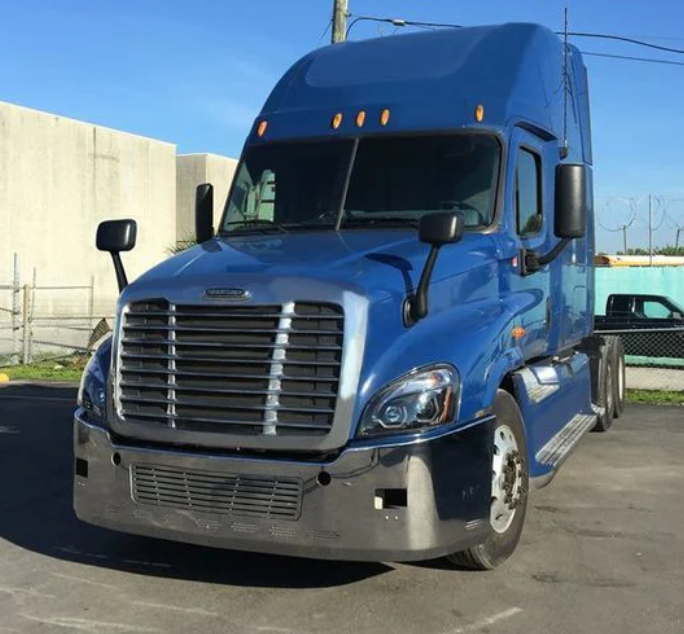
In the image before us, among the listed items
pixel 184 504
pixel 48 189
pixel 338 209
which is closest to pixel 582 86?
pixel 338 209

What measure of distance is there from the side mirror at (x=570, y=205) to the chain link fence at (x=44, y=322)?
45.6ft

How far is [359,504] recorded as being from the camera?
4125 millimetres

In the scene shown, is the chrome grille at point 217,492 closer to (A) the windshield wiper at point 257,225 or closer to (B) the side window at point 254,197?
(A) the windshield wiper at point 257,225

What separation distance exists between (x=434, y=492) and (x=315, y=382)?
81cm

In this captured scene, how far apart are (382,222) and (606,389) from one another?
16.9 ft

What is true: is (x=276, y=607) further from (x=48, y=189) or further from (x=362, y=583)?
(x=48, y=189)

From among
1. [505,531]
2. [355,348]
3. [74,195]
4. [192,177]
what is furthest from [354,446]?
[192,177]

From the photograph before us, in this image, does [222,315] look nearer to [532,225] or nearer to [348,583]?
[348,583]

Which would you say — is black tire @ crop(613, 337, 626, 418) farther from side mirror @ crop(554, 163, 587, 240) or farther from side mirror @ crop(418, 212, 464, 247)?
side mirror @ crop(418, 212, 464, 247)

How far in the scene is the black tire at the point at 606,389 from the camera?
921cm

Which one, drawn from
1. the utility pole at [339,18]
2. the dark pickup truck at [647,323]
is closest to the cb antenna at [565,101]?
the dark pickup truck at [647,323]

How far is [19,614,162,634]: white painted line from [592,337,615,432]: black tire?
6.03 metres

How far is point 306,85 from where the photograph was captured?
6590 millimetres

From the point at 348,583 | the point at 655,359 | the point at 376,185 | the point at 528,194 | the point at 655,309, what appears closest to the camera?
the point at 348,583
